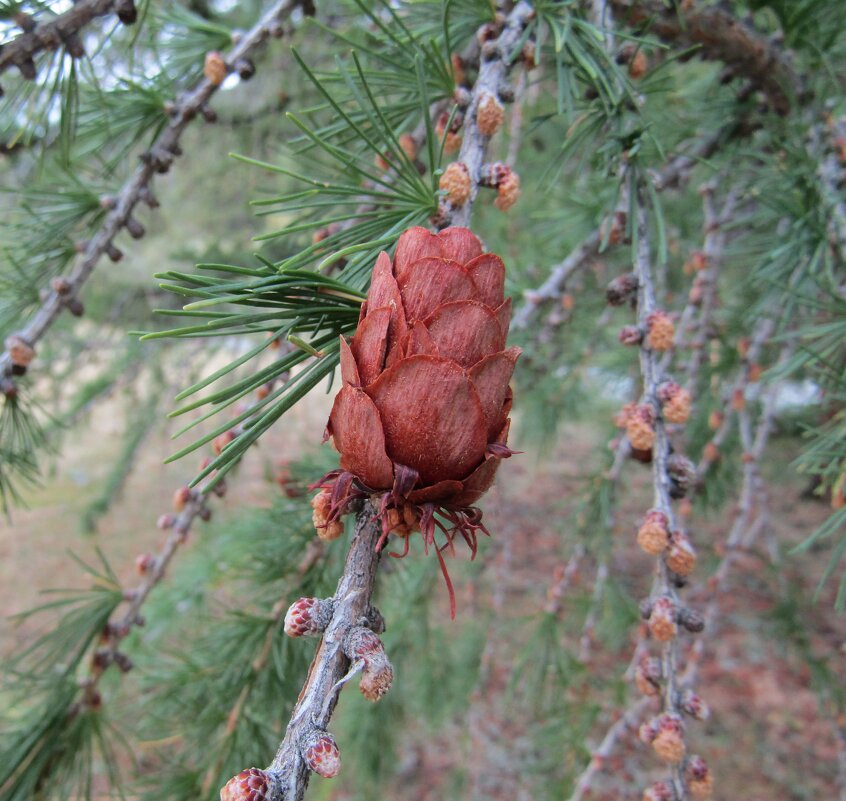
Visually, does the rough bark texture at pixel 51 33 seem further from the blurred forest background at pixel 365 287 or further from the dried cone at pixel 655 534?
the dried cone at pixel 655 534

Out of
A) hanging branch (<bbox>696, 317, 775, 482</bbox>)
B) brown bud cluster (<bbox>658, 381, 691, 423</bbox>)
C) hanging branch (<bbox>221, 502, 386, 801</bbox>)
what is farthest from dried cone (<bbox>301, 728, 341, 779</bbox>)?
hanging branch (<bbox>696, 317, 775, 482</bbox>)

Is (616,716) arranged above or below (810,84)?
below

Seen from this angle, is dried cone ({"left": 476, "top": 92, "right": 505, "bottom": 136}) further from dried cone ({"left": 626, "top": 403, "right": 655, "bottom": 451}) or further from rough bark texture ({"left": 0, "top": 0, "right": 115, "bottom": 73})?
rough bark texture ({"left": 0, "top": 0, "right": 115, "bottom": 73})

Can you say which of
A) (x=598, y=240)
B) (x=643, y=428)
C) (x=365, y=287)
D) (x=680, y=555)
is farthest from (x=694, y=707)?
(x=598, y=240)

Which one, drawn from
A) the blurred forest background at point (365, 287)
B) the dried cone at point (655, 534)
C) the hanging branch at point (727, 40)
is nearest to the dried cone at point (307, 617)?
the blurred forest background at point (365, 287)

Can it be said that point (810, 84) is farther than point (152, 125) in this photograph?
Yes

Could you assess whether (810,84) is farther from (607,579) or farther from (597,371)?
(607,579)

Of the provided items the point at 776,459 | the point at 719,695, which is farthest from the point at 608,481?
the point at 719,695

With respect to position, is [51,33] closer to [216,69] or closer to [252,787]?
[216,69]
